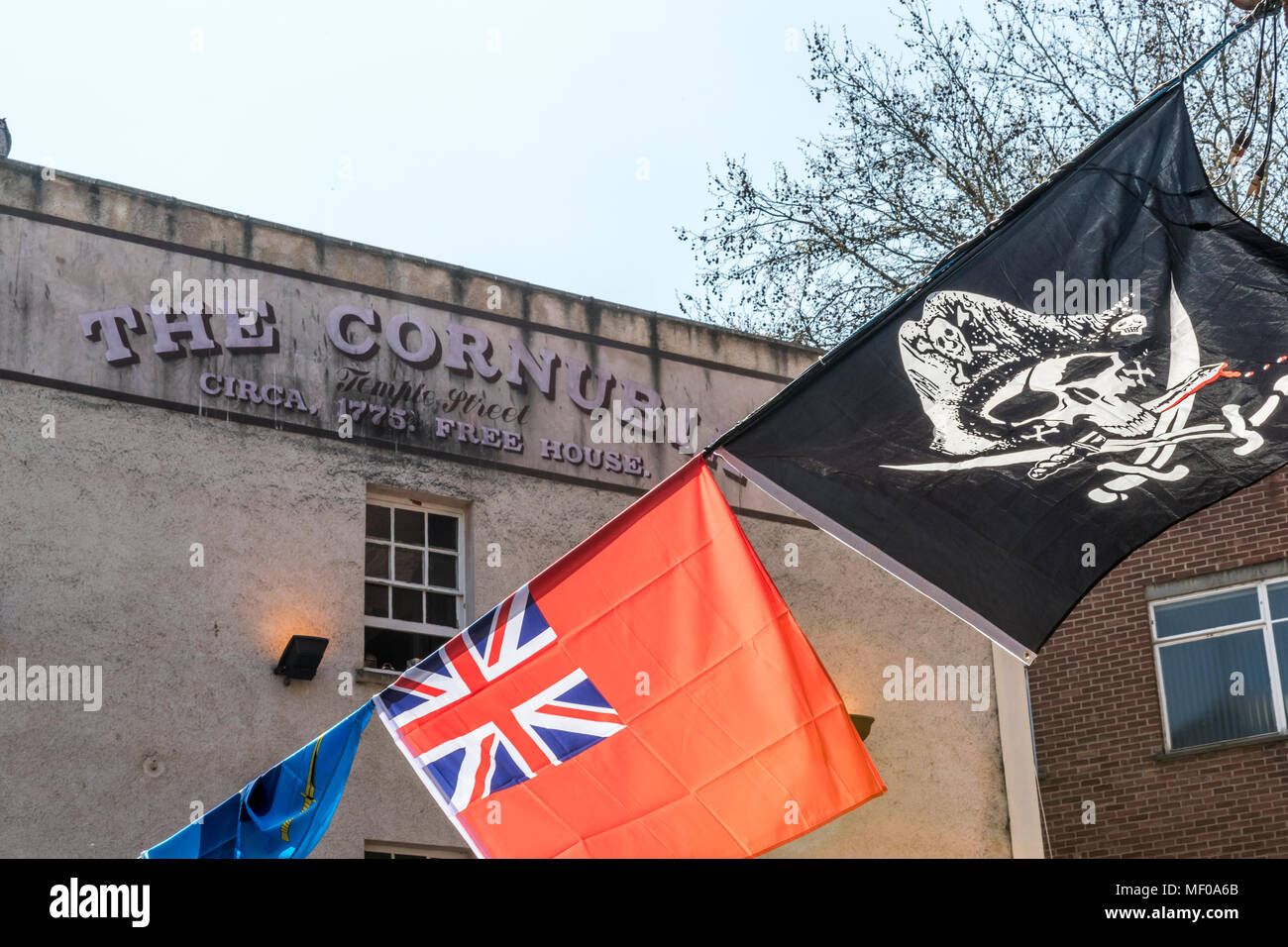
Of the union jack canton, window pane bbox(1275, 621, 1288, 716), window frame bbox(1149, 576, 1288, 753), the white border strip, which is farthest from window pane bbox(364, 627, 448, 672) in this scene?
window pane bbox(1275, 621, 1288, 716)

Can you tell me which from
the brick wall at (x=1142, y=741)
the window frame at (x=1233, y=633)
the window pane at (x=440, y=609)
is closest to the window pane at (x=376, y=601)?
the window pane at (x=440, y=609)

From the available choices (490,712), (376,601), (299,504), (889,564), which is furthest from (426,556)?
(889,564)

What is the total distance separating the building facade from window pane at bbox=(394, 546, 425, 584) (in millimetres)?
19

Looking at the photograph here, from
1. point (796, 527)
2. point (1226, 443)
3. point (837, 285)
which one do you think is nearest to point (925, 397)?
point (1226, 443)

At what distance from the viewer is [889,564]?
Answer: 715 centimetres

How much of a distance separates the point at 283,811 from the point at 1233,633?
16345 mm

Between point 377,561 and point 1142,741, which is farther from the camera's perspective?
point 1142,741

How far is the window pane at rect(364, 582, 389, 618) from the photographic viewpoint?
540 inches

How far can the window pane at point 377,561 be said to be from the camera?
545 inches

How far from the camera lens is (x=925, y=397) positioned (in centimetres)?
751

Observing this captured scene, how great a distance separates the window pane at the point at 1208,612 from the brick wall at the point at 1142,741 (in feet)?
0.86

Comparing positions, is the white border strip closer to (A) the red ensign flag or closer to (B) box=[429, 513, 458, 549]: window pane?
(A) the red ensign flag

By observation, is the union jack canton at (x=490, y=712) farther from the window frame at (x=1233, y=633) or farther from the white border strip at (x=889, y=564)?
the window frame at (x=1233, y=633)

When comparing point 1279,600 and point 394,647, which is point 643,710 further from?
point 1279,600
